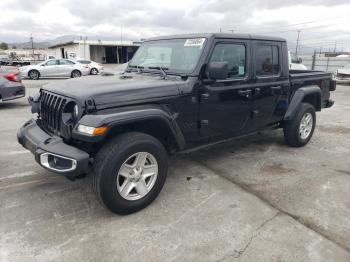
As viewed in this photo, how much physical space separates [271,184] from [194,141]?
45.4 inches

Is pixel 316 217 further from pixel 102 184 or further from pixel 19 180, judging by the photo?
pixel 19 180

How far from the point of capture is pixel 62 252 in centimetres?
263

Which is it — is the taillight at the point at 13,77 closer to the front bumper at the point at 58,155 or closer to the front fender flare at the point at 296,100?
the front bumper at the point at 58,155

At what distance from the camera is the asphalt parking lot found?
2.65 metres

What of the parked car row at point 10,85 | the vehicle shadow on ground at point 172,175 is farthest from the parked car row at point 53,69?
the vehicle shadow on ground at point 172,175

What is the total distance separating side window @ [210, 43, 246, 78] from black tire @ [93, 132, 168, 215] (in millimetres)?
1402

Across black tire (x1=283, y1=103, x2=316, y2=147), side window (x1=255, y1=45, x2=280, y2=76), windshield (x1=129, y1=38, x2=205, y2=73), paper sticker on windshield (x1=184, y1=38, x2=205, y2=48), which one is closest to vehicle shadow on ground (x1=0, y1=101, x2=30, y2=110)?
windshield (x1=129, y1=38, x2=205, y2=73)

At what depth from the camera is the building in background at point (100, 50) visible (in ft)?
130

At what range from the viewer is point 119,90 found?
10.2 feet

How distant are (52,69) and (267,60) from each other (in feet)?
59.9

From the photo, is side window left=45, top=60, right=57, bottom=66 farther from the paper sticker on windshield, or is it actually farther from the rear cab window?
the rear cab window

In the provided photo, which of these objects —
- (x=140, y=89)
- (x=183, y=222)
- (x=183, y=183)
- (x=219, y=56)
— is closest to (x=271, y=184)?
(x=183, y=183)

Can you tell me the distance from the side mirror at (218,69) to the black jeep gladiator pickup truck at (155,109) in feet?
0.04

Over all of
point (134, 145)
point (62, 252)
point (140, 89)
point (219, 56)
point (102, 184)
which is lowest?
point (62, 252)
